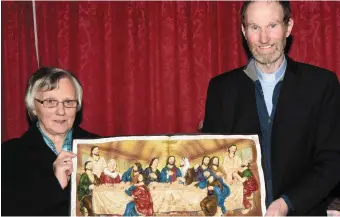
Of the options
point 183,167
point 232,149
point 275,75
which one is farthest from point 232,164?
point 275,75

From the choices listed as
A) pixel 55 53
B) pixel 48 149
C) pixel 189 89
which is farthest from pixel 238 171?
pixel 55 53

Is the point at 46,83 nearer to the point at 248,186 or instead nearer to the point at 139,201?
the point at 139,201

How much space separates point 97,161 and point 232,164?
0.50 m

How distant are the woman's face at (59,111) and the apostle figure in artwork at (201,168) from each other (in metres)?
0.62

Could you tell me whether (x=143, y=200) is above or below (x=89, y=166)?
below

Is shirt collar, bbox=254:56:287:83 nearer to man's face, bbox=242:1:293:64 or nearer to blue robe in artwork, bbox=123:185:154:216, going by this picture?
man's face, bbox=242:1:293:64

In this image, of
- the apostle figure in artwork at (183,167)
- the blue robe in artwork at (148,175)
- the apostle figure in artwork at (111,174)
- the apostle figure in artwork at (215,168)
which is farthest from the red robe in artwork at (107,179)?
the apostle figure in artwork at (215,168)

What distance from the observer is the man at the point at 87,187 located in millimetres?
1894

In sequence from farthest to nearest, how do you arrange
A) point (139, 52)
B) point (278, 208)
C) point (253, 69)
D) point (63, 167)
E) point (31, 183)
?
point (139, 52)
point (253, 69)
point (31, 183)
point (63, 167)
point (278, 208)

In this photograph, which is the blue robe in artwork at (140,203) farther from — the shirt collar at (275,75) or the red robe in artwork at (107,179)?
the shirt collar at (275,75)

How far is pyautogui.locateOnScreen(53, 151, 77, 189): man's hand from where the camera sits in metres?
1.97

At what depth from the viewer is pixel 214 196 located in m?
1.92

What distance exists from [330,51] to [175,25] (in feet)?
3.24

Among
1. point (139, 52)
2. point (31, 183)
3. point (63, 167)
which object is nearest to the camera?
point (63, 167)
